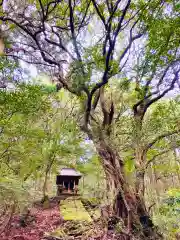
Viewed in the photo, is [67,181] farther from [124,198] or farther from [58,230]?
[124,198]

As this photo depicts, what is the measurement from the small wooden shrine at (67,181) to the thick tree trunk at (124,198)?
17.5 feet

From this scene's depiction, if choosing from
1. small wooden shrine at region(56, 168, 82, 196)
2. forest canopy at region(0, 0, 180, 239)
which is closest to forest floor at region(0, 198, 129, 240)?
forest canopy at region(0, 0, 180, 239)

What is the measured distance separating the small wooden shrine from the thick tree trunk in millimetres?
5345

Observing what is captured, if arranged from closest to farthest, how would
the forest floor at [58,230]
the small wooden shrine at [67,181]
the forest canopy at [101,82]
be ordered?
the forest canopy at [101,82], the forest floor at [58,230], the small wooden shrine at [67,181]

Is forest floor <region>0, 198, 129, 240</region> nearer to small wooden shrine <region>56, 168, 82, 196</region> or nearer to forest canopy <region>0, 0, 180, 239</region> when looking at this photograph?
forest canopy <region>0, 0, 180, 239</region>

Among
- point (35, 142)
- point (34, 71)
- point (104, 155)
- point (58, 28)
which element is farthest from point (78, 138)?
point (58, 28)

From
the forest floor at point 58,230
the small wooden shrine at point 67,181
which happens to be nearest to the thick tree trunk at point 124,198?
the forest floor at point 58,230

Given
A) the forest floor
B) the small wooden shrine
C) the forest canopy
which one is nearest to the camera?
the forest canopy

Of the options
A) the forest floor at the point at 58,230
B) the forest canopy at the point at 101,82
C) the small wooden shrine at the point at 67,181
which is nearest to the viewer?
the forest canopy at the point at 101,82

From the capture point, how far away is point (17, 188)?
10.5ft

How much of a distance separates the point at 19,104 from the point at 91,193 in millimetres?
2610

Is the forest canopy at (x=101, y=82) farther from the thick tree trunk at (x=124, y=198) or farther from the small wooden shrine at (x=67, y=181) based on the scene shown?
the small wooden shrine at (x=67, y=181)

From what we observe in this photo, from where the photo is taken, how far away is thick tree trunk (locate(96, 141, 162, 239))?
3.91 m

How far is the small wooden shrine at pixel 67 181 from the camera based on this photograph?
31.4ft
